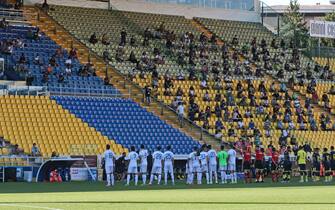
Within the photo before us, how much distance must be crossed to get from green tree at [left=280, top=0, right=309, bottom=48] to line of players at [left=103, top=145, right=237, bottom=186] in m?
44.5

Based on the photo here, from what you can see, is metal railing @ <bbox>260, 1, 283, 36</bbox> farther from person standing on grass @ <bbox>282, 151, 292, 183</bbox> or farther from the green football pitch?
the green football pitch

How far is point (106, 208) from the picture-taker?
2381 centimetres

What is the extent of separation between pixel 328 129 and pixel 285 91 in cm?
406

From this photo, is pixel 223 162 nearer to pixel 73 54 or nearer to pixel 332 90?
pixel 73 54

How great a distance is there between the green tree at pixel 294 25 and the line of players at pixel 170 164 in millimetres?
44495

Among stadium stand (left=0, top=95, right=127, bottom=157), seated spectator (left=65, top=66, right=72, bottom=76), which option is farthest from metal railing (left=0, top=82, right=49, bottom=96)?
seated spectator (left=65, top=66, right=72, bottom=76)

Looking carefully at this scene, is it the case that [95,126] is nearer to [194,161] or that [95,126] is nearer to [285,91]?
[194,161]

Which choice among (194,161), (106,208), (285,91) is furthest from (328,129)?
(106,208)

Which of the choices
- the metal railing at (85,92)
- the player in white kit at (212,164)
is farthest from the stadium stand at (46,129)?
the player in white kit at (212,164)

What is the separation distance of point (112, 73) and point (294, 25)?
4109 centimetres

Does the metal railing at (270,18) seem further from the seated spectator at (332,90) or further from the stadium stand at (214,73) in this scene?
the seated spectator at (332,90)

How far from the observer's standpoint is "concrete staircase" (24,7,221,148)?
54.5m

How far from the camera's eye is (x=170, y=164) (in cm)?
4203

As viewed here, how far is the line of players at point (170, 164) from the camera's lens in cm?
4100
